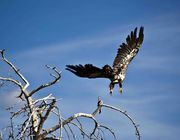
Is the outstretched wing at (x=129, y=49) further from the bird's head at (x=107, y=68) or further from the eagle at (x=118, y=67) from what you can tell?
the bird's head at (x=107, y=68)

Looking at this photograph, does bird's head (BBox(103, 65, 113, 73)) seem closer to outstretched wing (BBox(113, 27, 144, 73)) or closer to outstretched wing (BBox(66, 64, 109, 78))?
outstretched wing (BBox(66, 64, 109, 78))

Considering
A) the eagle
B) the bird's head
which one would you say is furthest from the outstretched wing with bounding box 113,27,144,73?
the bird's head

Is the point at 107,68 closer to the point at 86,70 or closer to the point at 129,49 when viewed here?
the point at 86,70

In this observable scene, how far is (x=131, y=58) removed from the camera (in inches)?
470

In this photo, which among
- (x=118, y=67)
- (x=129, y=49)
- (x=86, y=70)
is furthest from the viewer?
(x=129, y=49)

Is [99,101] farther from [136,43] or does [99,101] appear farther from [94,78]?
[136,43]

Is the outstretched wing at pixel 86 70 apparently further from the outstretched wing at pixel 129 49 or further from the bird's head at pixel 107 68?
the outstretched wing at pixel 129 49

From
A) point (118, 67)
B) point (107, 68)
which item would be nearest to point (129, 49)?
point (118, 67)

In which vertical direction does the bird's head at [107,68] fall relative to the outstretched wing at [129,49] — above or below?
below

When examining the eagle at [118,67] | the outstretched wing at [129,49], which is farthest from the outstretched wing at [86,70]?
the outstretched wing at [129,49]

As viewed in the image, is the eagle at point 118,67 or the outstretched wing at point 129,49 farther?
the outstretched wing at point 129,49

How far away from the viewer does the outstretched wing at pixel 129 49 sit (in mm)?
11594

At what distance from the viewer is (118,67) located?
11172mm

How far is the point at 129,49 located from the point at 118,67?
3.95 feet
